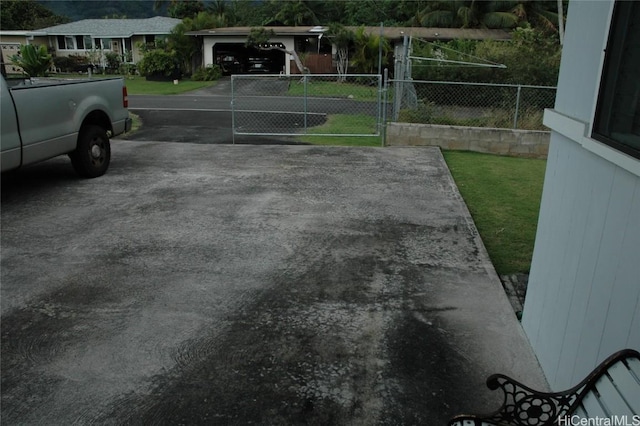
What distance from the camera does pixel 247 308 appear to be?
4.45 meters

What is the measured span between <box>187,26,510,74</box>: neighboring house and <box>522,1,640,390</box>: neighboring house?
29.8 metres

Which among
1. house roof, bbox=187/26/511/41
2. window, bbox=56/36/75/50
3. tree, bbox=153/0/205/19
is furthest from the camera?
tree, bbox=153/0/205/19

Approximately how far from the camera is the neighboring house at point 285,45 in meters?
32.7

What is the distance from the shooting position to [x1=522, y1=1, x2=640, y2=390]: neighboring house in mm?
2662

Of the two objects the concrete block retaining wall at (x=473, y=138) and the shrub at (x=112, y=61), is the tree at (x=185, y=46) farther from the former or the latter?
the concrete block retaining wall at (x=473, y=138)

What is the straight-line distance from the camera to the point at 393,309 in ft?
14.6

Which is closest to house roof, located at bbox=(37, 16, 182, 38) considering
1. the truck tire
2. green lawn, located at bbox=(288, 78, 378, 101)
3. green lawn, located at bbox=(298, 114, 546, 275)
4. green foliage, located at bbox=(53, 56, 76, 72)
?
green foliage, located at bbox=(53, 56, 76, 72)

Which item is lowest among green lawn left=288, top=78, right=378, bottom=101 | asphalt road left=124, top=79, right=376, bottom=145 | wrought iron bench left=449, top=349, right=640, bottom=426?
asphalt road left=124, top=79, right=376, bottom=145

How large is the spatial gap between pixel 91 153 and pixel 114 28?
37.3 m

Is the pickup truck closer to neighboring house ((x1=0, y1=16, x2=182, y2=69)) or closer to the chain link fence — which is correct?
the chain link fence

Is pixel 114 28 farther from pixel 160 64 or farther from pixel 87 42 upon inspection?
pixel 160 64

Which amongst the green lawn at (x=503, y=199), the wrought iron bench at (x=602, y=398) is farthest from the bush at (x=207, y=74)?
the wrought iron bench at (x=602, y=398)

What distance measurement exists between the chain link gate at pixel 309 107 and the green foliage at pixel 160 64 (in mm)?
4664

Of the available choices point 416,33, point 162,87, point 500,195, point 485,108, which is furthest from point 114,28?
point 500,195
